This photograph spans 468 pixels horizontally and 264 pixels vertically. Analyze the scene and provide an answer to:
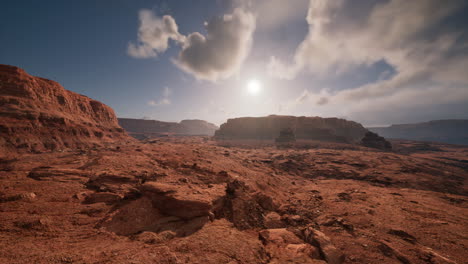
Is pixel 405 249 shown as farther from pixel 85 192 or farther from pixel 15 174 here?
pixel 15 174

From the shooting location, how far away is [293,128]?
273 feet

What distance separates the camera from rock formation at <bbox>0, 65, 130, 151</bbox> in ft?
83.3

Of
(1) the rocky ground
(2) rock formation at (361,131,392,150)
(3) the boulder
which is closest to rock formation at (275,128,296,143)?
(2) rock formation at (361,131,392,150)

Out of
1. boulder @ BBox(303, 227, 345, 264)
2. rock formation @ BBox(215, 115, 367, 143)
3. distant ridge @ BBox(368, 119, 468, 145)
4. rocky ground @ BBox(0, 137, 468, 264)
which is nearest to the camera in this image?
rocky ground @ BBox(0, 137, 468, 264)

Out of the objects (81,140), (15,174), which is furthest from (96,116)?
(15,174)

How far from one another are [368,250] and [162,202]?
29.0ft

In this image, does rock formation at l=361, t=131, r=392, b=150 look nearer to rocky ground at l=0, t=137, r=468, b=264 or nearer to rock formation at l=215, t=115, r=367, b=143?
rock formation at l=215, t=115, r=367, b=143

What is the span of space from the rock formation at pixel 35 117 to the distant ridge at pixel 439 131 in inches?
9399

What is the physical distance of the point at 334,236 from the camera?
22.4 feet

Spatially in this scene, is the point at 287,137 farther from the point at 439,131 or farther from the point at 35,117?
the point at 439,131

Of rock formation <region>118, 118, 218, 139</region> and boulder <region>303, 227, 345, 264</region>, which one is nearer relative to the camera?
boulder <region>303, 227, 345, 264</region>

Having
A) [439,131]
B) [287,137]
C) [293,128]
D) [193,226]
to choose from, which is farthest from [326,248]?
[439,131]

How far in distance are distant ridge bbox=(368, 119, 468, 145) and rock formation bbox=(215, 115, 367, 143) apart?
110 metres

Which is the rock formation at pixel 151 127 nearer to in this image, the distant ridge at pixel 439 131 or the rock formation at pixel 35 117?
the rock formation at pixel 35 117
